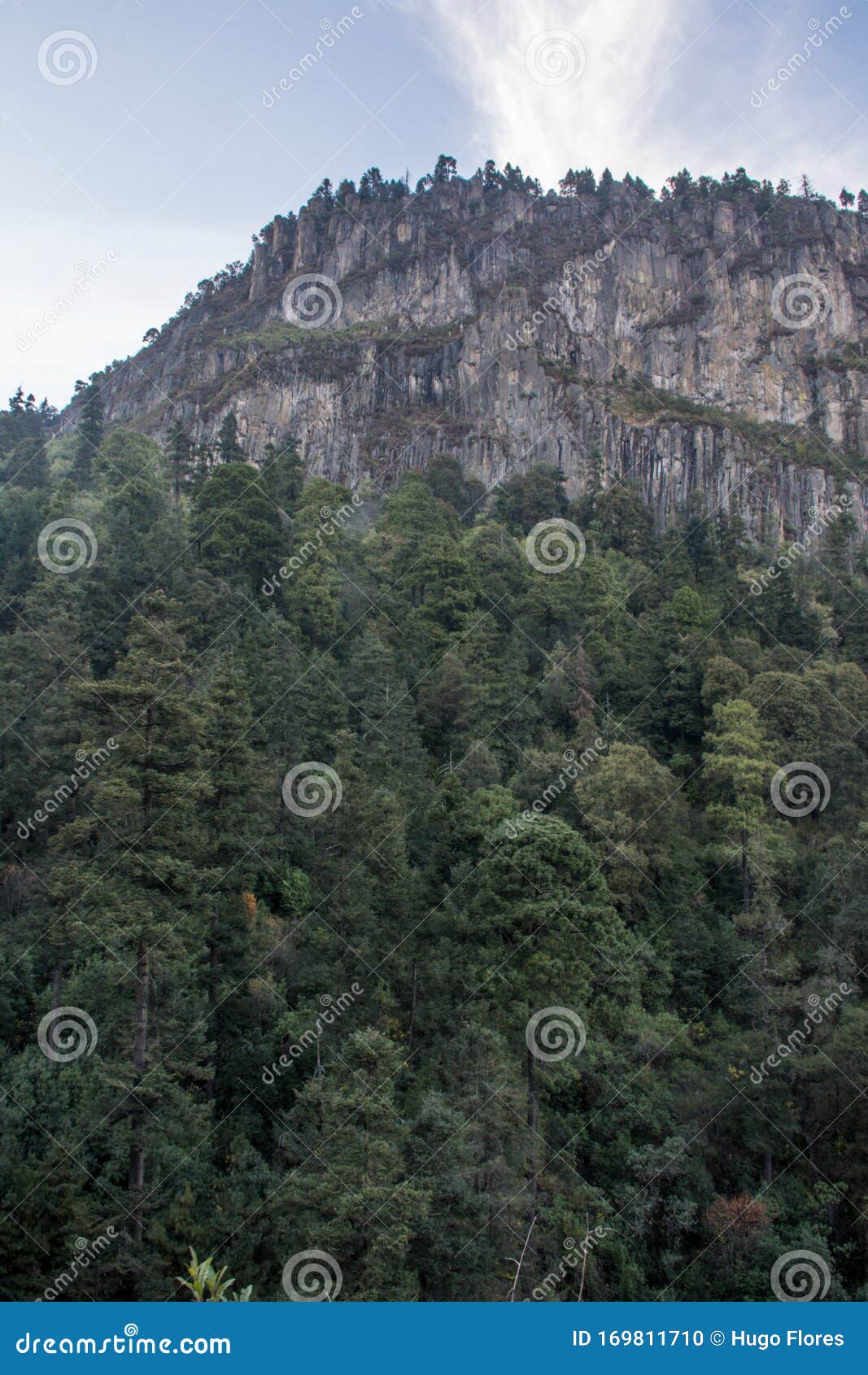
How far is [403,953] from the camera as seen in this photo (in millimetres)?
19328

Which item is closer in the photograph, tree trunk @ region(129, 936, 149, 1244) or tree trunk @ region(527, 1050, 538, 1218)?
tree trunk @ region(129, 936, 149, 1244)

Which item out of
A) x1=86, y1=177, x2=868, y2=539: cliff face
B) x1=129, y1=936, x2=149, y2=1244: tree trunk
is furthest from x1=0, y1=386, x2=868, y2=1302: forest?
x1=86, y1=177, x2=868, y2=539: cliff face

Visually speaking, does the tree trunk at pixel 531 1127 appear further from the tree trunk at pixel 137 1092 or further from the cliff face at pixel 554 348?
the cliff face at pixel 554 348

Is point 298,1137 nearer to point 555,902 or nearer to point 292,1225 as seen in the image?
point 292,1225

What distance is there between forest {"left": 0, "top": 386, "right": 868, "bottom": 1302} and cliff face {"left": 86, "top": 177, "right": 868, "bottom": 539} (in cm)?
4347

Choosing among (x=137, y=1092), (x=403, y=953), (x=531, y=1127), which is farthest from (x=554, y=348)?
(x=137, y=1092)

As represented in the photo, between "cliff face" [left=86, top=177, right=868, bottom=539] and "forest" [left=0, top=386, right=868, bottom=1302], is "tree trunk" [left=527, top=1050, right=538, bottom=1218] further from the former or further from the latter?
"cliff face" [left=86, top=177, right=868, bottom=539]

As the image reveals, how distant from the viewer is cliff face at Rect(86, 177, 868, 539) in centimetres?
7638

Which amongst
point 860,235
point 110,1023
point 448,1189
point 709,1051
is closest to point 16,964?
point 110,1023

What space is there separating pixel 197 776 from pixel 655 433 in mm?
70777

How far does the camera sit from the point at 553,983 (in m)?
18.5

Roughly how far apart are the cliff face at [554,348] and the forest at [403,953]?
1711 inches

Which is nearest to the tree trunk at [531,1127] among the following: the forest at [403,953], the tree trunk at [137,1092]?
the forest at [403,953]

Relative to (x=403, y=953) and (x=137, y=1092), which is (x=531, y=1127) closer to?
(x=403, y=953)
